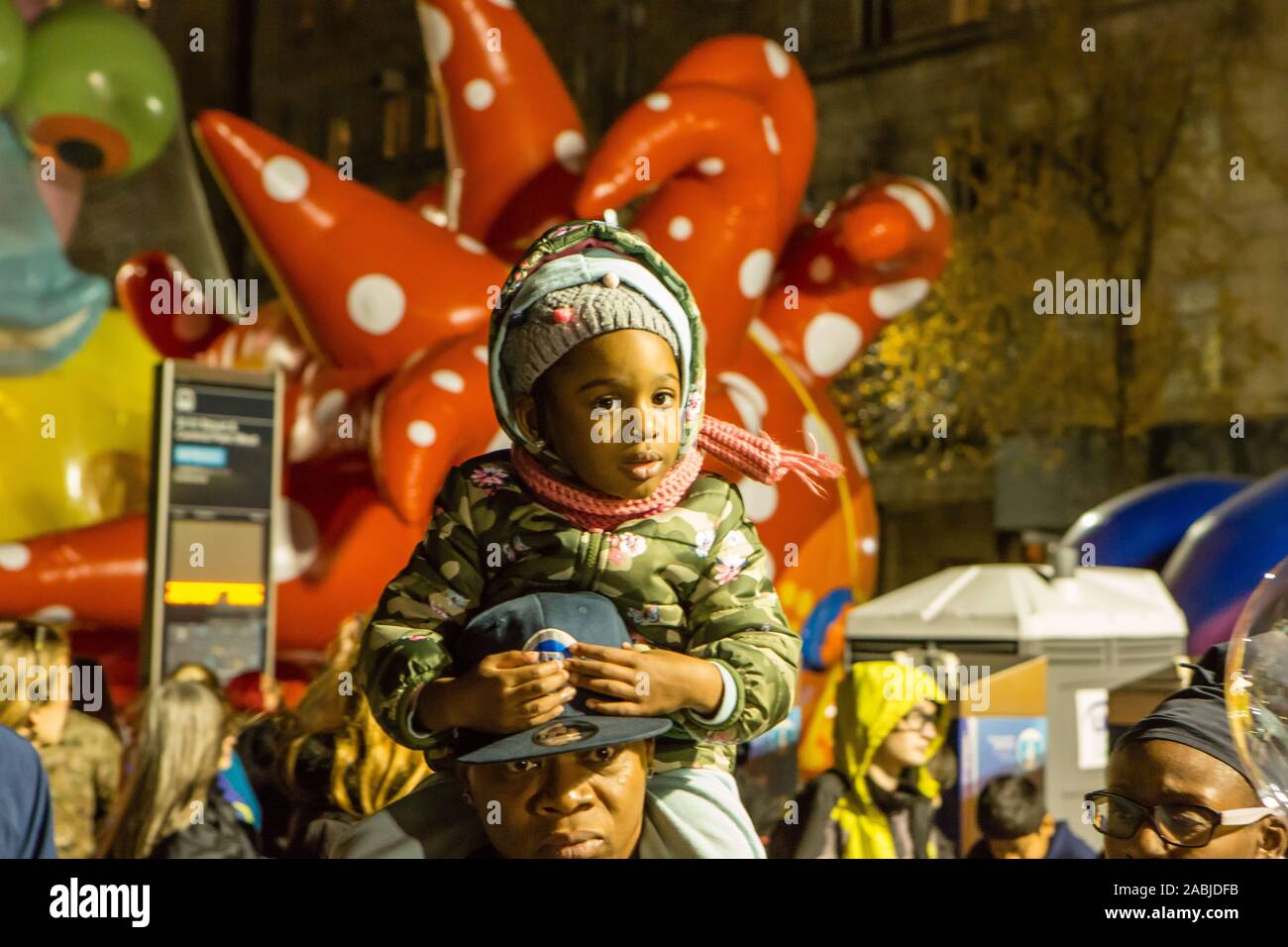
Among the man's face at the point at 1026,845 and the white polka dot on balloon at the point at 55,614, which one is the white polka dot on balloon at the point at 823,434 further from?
the white polka dot on balloon at the point at 55,614

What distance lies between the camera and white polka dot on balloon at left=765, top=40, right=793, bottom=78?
4.89 meters

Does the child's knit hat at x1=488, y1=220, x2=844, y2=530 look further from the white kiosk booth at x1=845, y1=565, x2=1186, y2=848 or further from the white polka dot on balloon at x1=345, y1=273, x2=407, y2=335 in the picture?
the white polka dot on balloon at x1=345, y1=273, x2=407, y2=335

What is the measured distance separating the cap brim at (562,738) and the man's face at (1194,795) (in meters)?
0.49

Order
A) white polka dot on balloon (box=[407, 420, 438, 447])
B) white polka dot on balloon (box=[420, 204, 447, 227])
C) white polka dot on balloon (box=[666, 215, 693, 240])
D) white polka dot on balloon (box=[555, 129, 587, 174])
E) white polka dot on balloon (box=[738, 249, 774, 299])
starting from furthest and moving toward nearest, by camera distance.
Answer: white polka dot on balloon (box=[420, 204, 447, 227]) < white polka dot on balloon (box=[555, 129, 587, 174]) < white polka dot on balloon (box=[738, 249, 774, 299]) < white polka dot on balloon (box=[666, 215, 693, 240]) < white polka dot on balloon (box=[407, 420, 438, 447])

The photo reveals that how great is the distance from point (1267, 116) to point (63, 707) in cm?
555

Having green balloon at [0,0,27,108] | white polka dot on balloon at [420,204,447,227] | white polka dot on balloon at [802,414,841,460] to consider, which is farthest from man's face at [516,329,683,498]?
green balloon at [0,0,27,108]

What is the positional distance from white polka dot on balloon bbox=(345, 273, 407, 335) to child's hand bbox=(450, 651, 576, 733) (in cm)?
336

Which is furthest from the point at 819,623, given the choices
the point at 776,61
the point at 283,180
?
the point at 283,180

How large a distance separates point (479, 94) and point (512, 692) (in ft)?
12.7

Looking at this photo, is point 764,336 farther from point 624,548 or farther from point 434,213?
point 624,548

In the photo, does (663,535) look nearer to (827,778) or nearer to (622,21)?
(827,778)

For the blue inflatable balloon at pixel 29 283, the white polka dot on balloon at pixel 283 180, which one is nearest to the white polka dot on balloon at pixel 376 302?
the white polka dot on balloon at pixel 283 180

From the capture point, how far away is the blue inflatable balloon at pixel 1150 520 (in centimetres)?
539

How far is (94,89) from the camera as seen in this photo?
5.45 m
